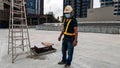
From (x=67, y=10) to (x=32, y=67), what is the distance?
1.51 meters

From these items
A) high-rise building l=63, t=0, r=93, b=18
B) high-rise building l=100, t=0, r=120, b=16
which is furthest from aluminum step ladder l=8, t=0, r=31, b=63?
high-rise building l=100, t=0, r=120, b=16

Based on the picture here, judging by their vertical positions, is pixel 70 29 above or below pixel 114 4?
below

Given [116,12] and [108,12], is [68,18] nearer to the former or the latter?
[108,12]

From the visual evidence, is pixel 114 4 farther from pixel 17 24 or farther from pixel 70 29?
pixel 70 29

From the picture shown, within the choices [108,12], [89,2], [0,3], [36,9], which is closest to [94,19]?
[108,12]

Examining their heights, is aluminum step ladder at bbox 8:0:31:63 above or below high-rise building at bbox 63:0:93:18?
below

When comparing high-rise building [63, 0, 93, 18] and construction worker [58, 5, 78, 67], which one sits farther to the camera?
high-rise building [63, 0, 93, 18]

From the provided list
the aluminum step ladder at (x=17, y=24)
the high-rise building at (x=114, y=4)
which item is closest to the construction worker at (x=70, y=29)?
the aluminum step ladder at (x=17, y=24)

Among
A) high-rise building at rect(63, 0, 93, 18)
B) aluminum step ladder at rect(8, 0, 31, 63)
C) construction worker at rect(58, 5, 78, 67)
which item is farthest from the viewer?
high-rise building at rect(63, 0, 93, 18)

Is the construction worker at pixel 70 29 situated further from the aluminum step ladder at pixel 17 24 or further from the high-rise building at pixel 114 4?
the high-rise building at pixel 114 4

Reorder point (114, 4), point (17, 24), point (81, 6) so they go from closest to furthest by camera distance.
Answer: point (17, 24) → point (114, 4) → point (81, 6)

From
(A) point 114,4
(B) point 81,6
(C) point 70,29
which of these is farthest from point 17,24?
(A) point 114,4

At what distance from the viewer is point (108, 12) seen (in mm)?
26391

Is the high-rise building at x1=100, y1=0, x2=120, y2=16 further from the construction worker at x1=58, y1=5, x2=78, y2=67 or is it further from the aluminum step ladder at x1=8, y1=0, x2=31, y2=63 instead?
the construction worker at x1=58, y1=5, x2=78, y2=67
